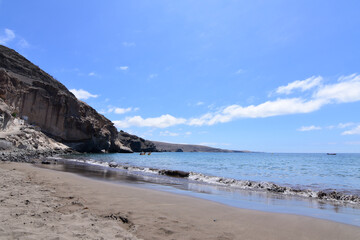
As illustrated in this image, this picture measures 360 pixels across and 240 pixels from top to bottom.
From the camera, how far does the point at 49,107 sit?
5894cm

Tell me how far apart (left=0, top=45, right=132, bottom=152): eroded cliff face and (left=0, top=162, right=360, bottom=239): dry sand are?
5403 centimetres

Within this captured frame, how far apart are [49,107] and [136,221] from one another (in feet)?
210

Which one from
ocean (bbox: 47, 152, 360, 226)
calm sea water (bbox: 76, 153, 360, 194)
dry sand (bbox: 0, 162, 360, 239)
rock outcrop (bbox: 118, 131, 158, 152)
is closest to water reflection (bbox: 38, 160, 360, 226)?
ocean (bbox: 47, 152, 360, 226)

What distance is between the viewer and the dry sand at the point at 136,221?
156 inches

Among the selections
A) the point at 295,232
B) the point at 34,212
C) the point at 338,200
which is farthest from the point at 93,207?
the point at 338,200

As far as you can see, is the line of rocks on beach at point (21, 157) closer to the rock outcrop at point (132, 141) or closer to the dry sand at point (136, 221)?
the dry sand at point (136, 221)

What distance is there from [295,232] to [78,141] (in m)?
67.8

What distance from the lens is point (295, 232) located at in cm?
495

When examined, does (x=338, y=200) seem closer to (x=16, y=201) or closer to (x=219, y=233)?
(x=219, y=233)

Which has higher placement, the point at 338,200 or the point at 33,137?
the point at 33,137

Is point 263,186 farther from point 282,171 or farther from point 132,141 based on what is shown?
point 132,141

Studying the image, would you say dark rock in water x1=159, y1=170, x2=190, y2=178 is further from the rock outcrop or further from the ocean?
the rock outcrop

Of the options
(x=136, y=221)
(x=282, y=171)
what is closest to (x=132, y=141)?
(x=282, y=171)

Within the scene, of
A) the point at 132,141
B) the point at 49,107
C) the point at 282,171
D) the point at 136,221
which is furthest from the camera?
the point at 132,141
